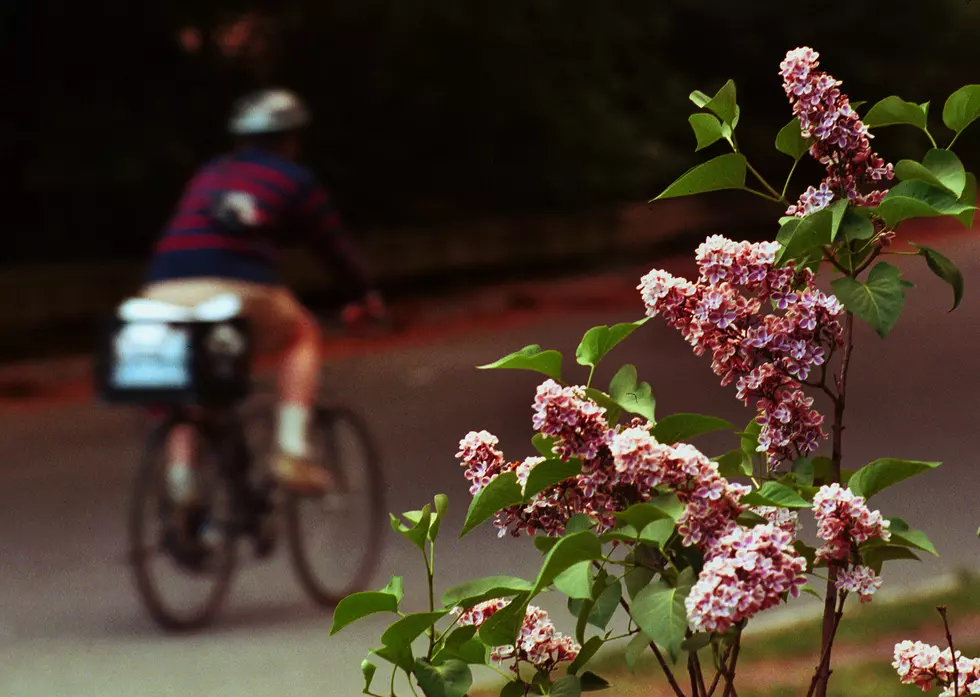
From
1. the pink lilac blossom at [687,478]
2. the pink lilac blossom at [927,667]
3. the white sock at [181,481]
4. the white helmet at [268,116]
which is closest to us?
the pink lilac blossom at [687,478]

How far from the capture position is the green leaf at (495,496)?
6.88ft

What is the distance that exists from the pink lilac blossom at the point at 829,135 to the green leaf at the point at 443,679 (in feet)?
2.14

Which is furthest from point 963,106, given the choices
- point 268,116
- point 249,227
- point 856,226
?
point 268,116

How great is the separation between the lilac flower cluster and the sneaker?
17.1 ft

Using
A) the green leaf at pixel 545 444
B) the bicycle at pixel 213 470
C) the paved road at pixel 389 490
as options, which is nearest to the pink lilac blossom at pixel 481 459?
the green leaf at pixel 545 444

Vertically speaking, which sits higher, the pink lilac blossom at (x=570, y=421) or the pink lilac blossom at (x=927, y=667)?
the pink lilac blossom at (x=570, y=421)

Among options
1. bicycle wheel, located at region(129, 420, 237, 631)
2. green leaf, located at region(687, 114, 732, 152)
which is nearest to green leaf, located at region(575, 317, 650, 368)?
green leaf, located at region(687, 114, 732, 152)

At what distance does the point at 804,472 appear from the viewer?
221cm

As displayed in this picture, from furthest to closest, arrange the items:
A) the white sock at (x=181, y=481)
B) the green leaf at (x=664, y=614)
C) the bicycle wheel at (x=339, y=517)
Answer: the bicycle wheel at (x=339, y=517), the white sock at (x=181, y=481), the green leaf at (x=664, y=614)

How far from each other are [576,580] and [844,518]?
332 mm

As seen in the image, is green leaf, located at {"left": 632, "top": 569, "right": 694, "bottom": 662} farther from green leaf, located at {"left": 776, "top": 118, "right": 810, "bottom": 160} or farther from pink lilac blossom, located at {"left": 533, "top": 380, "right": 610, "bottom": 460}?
green leaf, located at {"left": 776, "top": 118, "right": 810, "bottom": 160}

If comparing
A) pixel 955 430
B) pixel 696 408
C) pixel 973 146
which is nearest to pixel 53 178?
pixel 696 408

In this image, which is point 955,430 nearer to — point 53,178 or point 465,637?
point 53,178

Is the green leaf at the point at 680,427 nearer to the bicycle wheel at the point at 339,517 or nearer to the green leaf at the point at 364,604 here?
the green leaf at the point at 364,604
